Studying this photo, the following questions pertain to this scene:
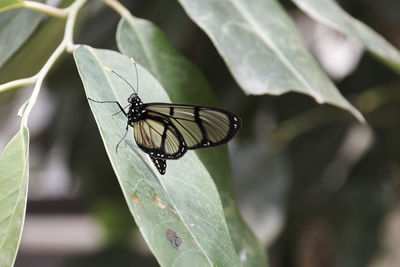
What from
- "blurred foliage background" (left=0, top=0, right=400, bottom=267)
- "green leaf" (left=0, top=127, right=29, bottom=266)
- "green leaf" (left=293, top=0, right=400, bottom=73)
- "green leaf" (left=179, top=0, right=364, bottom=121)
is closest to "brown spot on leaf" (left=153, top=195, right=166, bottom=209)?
"green leaf" (left=0, top=127, right=29, bottom=266)

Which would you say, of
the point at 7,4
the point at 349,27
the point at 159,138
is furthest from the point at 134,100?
the point at 349,27

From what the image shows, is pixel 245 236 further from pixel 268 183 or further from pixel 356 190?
pixel 356 190

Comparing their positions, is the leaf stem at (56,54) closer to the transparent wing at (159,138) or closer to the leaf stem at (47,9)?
the leaf stem at (47,9)

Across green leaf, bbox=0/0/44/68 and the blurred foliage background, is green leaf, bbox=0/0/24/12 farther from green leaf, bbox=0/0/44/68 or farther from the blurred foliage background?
the blurred foliage background

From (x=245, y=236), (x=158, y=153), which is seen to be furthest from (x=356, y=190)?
(x=158, y=153)

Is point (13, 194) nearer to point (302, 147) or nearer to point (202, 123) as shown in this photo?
point (202, 123)
